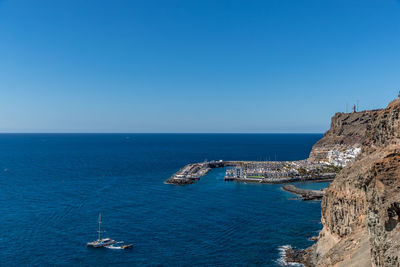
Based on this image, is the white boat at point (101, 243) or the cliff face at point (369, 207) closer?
the cliff face at point (369, 207)

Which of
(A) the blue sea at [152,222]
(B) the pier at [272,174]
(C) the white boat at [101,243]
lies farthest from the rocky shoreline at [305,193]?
(C) the white boat at [101,243]

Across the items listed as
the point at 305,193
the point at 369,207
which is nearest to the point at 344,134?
the point at 305,193

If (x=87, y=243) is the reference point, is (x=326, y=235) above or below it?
above

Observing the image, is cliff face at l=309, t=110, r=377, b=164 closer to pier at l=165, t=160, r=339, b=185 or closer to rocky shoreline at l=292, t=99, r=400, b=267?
pier at l=165, t=160, r=339, b=185

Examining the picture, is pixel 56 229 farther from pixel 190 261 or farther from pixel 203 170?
pixel 203 170

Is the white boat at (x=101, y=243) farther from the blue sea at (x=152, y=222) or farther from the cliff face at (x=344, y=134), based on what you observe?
the cliff face at (x=344, y=134)

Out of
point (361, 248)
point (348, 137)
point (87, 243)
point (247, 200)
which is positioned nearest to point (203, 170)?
point (247, 200)

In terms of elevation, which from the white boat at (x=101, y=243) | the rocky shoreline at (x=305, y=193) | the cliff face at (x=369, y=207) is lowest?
the white boat at (x=101, y=243)

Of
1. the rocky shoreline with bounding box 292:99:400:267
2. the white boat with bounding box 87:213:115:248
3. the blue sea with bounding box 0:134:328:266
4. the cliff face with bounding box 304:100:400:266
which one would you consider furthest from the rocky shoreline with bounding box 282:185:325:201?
the white boat with bounding box 87:213:115:248
